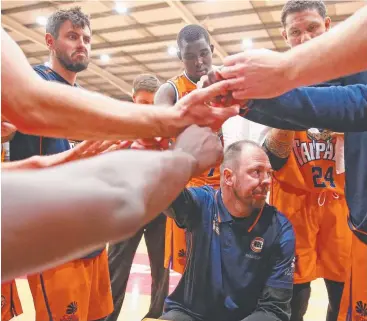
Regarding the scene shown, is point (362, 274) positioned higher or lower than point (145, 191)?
lower

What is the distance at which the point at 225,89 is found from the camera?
4.98 ft

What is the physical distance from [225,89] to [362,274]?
1116mm

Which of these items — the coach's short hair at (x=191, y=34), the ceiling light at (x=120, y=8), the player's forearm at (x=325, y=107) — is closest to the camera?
the player's forearm at (x=325, y=107)

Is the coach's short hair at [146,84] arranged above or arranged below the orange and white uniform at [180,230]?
above

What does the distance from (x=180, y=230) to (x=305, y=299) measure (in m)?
0.87

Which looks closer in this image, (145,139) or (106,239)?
(106,239)

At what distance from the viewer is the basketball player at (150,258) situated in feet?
9.82

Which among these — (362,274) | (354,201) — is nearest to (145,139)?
(354,201)

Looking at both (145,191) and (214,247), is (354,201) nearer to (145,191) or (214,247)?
(214,247)

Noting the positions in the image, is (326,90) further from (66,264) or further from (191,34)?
(191,34)

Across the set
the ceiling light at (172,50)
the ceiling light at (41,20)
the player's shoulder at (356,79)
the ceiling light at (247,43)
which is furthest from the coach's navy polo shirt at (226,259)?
the ceiling light at (172,50)

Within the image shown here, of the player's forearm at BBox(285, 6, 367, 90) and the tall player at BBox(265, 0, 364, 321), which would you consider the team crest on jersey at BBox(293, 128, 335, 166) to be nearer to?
the tall player at BBox(265, 0, 364, 321)

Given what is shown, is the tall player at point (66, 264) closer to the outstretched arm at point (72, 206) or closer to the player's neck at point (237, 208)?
the player's neck at point (237, 208)

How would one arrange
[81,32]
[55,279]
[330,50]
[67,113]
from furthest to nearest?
[81,32] → [55,279] → [67,113] → [330,50]
